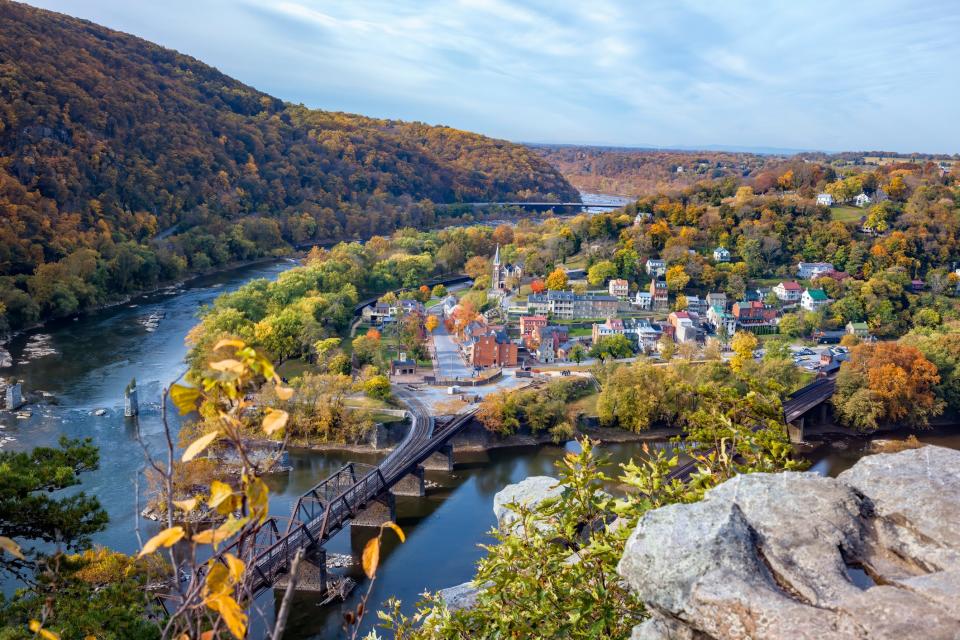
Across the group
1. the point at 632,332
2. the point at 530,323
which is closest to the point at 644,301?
the point at 632,332

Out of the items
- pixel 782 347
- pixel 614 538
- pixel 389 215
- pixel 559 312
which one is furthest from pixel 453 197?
pixel 614 538

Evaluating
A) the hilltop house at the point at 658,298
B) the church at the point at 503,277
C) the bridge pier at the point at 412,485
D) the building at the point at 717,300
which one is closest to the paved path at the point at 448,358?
the church at the point at 503,277

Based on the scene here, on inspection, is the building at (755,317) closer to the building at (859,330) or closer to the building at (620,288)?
the building at (859,330)

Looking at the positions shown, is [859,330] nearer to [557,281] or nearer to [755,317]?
[755,317]

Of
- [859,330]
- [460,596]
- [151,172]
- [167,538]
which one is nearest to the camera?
[167,538]

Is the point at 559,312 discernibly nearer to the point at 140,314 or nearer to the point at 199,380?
the point at 140,314

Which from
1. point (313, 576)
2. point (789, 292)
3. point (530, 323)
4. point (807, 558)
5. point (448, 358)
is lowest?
point (313, 576)
